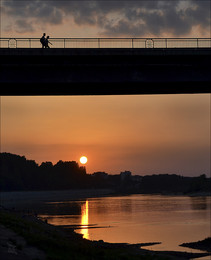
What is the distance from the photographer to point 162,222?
98500mm

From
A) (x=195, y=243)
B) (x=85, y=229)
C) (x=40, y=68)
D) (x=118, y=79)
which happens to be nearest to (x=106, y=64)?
(x=118, y=79)

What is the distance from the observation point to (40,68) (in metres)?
40.6

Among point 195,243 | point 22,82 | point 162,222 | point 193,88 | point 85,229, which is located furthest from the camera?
point 162,222

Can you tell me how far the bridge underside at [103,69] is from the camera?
3997 cm

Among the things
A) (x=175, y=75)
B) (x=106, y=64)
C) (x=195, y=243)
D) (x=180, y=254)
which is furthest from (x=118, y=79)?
(x=195, y=243)

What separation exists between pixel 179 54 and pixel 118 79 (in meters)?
5.52

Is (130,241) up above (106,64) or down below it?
below

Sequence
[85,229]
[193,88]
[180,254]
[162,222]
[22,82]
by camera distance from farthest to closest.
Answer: [162,222], [85,229], [180,254], [193,88], [22,82]

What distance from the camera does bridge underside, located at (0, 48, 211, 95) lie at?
40.0 meters

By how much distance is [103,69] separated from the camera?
40.9 meters

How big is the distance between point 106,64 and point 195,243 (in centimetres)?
3206

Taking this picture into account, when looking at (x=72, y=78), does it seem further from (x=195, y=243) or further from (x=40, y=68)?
(x=195, y=243)

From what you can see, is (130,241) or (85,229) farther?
(85,229)

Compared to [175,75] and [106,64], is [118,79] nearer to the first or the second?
[106,64]
